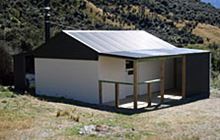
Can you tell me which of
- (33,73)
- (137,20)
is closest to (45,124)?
(33,73)

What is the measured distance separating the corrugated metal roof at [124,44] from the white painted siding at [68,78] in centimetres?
89

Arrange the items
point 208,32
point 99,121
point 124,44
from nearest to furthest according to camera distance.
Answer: point 99,121, point 124,44, point 208,32

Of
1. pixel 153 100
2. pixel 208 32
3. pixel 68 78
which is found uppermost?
pixel 208 32

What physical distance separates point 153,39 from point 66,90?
18.0ft

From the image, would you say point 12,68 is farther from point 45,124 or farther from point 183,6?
point 183,6

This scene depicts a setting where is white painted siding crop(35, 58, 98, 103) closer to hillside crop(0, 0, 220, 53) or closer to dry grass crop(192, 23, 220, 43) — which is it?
hillside crop(0, 0, 220, 53)

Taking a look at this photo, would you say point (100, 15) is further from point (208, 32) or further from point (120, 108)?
point (120, 108)

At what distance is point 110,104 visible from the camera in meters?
18.9

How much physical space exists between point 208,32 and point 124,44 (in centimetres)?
4144

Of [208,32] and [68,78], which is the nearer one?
[68,78]

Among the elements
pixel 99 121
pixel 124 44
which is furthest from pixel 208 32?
pixel 99 121

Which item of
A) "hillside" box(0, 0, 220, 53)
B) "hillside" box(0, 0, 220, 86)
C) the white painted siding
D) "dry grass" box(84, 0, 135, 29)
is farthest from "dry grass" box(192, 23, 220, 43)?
the white painted siding

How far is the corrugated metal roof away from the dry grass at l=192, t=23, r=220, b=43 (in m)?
34.7

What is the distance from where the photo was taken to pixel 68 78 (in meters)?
20.1
